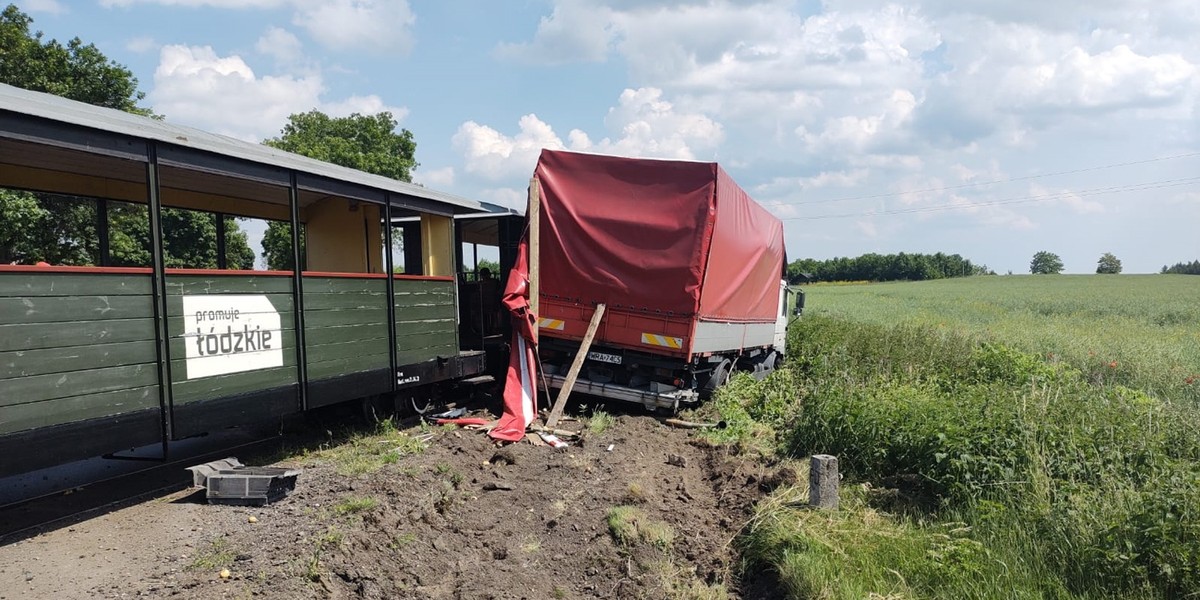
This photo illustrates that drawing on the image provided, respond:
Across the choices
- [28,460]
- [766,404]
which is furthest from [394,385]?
[766,404]

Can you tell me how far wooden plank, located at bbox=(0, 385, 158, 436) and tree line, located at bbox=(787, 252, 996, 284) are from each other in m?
88.0

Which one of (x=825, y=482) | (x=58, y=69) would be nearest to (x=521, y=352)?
(x=825, y=482)

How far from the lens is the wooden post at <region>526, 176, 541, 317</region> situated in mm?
8820

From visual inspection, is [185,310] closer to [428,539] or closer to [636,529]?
[428,539]

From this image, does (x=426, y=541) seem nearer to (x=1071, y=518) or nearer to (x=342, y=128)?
(x=1071, y=518)

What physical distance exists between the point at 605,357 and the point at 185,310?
5.03m

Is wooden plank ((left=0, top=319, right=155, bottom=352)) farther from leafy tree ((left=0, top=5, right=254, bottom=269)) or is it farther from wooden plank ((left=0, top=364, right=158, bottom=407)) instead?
leafy tree ((left=0, top=5, right=254, bottom=269))

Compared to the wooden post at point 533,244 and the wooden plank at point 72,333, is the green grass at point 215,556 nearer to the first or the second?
the wooden plank at point 72,333

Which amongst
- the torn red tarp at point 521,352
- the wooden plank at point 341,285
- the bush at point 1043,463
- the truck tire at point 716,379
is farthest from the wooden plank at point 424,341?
the bush at point 1043,463

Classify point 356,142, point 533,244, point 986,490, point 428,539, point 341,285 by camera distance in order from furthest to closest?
point 356,142 → point 533,244 → point 341,285 → point 986,490 → point 428,539

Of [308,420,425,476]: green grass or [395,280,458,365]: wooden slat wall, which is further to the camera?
[395,280,458,365]: wooden slat wall

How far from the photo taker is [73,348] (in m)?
4.45

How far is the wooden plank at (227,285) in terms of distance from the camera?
16.9 feet

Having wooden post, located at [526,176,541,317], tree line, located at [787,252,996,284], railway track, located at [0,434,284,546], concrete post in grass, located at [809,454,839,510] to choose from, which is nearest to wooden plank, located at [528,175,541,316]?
wooden post, located at [526,176,541,317]
